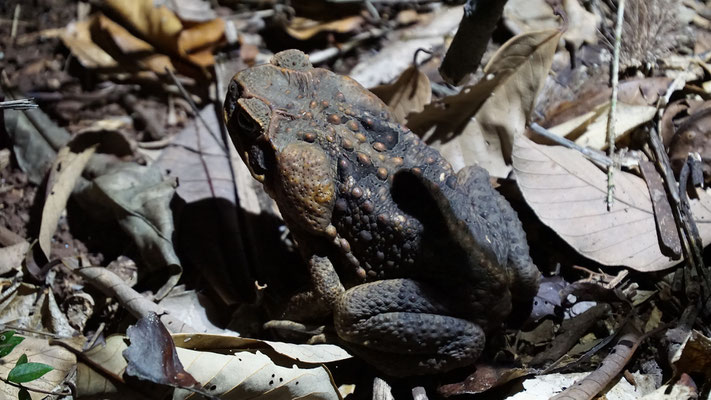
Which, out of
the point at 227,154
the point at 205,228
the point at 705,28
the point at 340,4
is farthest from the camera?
the point at 340,4

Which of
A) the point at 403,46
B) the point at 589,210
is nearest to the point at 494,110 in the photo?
the point at 589,210

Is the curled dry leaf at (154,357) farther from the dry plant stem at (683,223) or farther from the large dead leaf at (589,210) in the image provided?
the dry plant stem at (683,223)

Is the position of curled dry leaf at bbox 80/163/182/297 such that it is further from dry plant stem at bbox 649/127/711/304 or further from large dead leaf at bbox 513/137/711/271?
dry plant stem at bbox 649/127/711/304

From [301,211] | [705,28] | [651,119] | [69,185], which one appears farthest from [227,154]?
[705,28]

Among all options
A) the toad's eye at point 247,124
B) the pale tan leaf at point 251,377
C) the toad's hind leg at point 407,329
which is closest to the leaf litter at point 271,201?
the pale tan leaf at point 251,377

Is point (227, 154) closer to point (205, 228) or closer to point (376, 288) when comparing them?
point (205, 228)

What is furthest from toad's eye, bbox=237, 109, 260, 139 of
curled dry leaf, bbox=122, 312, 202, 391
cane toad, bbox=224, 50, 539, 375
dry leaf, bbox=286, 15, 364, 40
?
dry leaf, bbox=286, 15, 364, 40
